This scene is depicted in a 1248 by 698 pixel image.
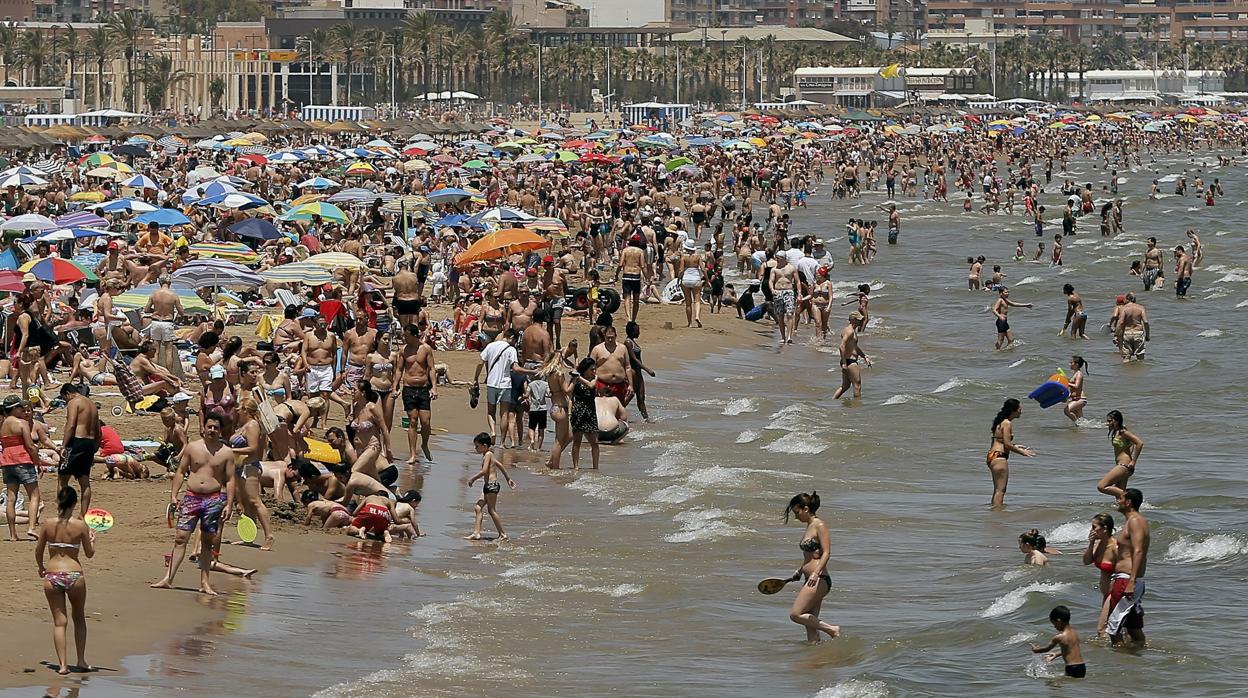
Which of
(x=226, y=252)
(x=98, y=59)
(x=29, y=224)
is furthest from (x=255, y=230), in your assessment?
(x=98, y=59)

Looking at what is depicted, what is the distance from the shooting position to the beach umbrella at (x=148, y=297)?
1981 cm

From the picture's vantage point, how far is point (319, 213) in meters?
28.5

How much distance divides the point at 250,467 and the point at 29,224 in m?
15.4

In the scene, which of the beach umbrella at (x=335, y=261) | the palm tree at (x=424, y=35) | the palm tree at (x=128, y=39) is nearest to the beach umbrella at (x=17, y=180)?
the beach umbrella at (x=335, y=261)

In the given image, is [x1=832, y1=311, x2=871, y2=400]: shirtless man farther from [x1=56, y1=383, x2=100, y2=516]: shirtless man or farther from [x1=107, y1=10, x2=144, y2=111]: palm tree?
[x1=107, y1=10, x2=144, y2=111]: palm tree

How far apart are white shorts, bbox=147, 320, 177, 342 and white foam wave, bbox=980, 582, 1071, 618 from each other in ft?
31.6

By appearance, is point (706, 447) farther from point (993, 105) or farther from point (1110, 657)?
point (993, 105)

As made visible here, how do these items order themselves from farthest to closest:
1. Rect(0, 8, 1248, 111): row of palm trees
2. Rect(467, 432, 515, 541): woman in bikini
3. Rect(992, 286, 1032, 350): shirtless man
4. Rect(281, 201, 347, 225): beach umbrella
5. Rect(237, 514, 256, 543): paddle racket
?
Rect(0, 8, 1248, 111): row of palm trees
Rect(281, 201, 347, 225): beach umbrella
Rect(992, 286, 1032, 350): shirtless man
Rect(467, 432, 515, 541): woman in bikini
Rect(237, 514, 256, 543): paddle racket

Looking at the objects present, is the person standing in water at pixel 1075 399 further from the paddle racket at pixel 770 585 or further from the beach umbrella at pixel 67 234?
the beach umbrella at pixel 67 234

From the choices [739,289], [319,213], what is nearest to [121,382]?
[319,213]

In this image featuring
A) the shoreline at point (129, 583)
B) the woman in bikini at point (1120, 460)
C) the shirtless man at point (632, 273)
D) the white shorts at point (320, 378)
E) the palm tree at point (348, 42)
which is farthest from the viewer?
the palm tree at point (348, 42)

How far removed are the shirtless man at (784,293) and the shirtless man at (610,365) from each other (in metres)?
8.55

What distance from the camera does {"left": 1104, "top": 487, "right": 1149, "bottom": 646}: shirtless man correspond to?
1118cm

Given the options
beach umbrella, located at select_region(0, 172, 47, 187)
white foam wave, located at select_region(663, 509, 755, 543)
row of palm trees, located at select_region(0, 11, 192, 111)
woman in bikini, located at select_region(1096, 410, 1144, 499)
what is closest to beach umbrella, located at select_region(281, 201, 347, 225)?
beach umbrella, located at select_region(0, 172, 47, 187)
